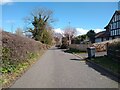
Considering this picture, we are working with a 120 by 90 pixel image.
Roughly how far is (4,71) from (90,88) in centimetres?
462

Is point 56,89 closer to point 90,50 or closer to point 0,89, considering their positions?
point 0,89

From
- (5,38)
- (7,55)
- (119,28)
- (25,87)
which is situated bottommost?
(25,87)

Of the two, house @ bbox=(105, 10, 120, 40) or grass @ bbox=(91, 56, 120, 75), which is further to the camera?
house @ bbox=(105, 10, 120, 40)

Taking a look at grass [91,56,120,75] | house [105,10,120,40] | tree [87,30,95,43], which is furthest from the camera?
tree [87,30,95,43]

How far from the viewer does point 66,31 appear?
367 feet

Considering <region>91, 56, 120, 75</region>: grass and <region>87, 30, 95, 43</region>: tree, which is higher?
<region>87, 30, 95, 43</region>: tree

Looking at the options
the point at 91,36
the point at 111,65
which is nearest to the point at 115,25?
the point at 91,36

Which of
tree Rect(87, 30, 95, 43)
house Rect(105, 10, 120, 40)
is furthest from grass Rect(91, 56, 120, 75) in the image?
tree Rect(87, 30, 95, 43)

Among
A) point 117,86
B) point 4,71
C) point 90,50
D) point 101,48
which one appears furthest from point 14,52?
point 101,48

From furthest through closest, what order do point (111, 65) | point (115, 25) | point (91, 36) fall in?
point (91, 36) → point (115, 25) → point (111, 65)

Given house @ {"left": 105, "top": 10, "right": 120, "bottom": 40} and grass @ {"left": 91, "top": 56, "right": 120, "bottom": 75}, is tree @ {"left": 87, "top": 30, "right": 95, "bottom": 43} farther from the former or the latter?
grass @ {"left": 91, "top": 56, "right": 120, "bottom": 75}

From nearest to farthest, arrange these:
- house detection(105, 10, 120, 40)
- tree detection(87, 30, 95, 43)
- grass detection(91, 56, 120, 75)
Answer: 1. grass detection(91, 56, 120, 75)
2. house detection(105, 10, 120, 40)
3. tree detection(87, 30, 95, 43)

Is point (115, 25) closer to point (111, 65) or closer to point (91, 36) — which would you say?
point (91, 36)

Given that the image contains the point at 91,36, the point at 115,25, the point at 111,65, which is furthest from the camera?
the point at 91,36
